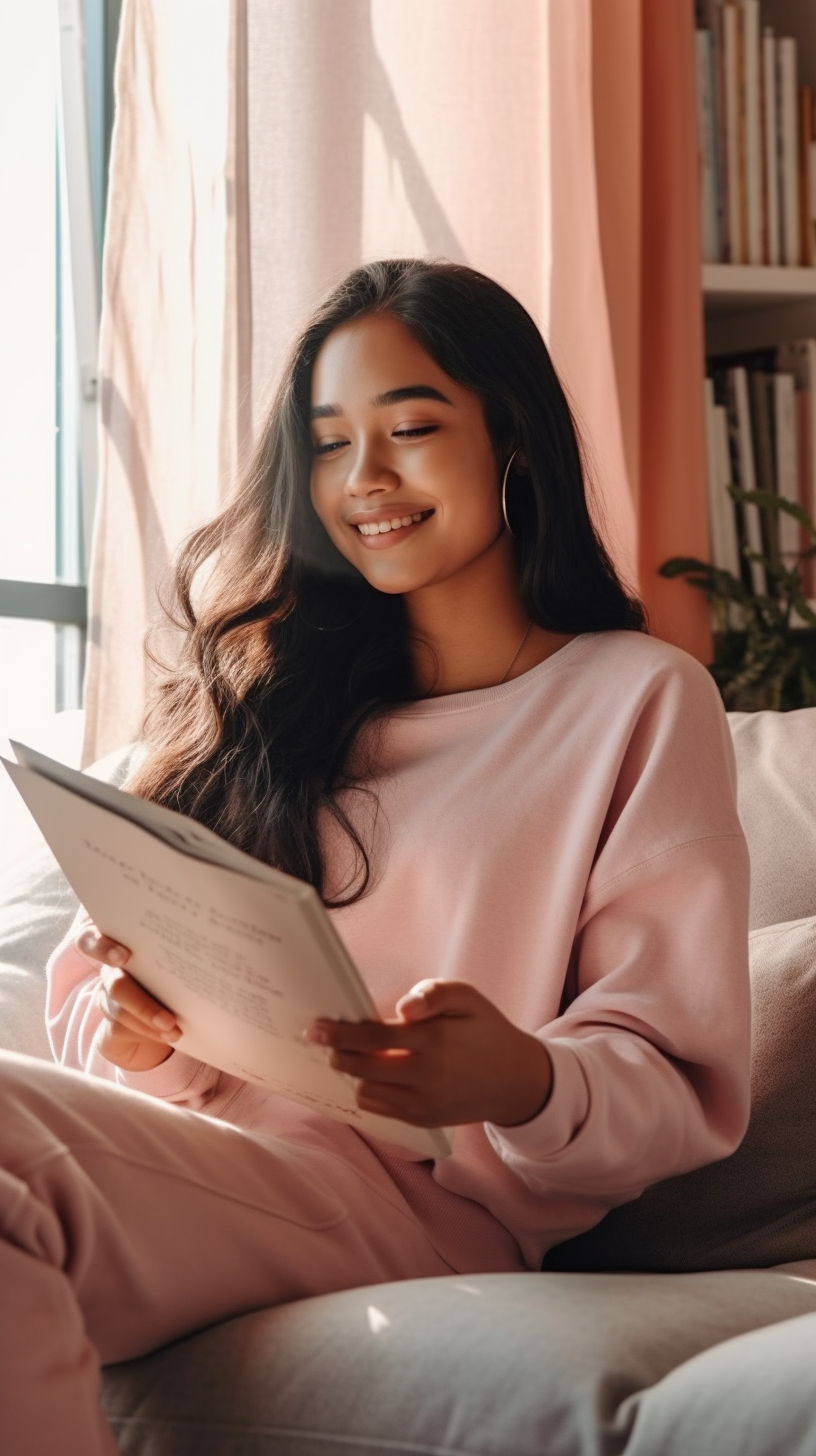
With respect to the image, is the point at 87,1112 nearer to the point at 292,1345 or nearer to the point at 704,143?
the point at 292,1345

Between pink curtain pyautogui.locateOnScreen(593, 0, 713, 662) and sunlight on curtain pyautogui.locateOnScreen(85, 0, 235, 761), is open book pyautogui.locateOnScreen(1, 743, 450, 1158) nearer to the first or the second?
sunlight on curtain pyautogui.locateOnScreen(85, 0, 235, 761)

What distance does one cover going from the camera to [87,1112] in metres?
1.06

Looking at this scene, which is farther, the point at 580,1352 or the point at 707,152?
the point at 707,152

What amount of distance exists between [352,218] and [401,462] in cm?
98

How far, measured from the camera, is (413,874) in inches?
52.5

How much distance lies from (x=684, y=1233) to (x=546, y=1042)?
1.09 ft

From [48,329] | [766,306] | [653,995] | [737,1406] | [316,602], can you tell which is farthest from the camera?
[766,306]

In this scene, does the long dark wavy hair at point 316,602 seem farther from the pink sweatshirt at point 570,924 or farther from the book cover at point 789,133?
the book cover at point 789,133

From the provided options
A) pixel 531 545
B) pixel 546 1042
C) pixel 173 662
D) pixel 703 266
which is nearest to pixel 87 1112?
pixel 546 1042

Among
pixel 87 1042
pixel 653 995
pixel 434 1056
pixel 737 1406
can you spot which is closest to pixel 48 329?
pixel 87 1042

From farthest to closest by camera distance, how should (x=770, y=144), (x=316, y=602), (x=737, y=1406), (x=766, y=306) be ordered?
1. (x=766, y=306)
2. (x=770, y=144)
3. (x=316, y=602)
4. (x=737, y=1406)

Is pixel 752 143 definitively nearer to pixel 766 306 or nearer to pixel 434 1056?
pixel 766 306

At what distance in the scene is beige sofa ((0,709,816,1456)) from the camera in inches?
33.0

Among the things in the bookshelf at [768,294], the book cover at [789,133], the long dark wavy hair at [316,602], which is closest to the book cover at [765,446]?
the bookshelf at [768,294]
